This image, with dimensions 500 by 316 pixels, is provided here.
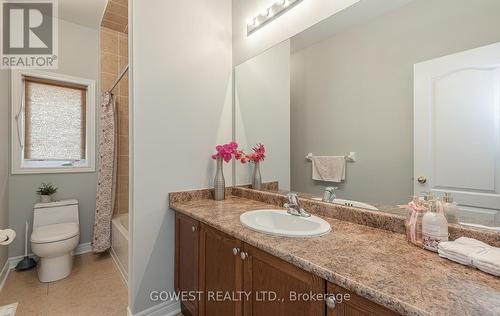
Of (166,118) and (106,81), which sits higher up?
(106,81)

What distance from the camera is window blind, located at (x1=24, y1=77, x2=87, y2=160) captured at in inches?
95.4

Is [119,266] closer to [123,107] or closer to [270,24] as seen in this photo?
[123,107]

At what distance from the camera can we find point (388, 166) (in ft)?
3.79

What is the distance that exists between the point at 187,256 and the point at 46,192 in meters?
1.95

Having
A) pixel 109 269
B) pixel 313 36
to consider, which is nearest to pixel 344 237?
pixel 313 36

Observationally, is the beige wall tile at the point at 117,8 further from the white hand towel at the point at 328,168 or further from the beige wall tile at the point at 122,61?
the white hand towel at the point at 328,168

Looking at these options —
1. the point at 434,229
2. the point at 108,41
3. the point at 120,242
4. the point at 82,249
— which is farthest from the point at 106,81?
the point at 434,229

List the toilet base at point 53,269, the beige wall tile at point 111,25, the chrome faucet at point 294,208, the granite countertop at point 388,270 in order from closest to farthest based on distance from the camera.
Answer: the granite countertop at point 388,270 → the chrome faucet at point 294,208 → the toilet base at point 53,269 → the beige wall tile at point 111,25

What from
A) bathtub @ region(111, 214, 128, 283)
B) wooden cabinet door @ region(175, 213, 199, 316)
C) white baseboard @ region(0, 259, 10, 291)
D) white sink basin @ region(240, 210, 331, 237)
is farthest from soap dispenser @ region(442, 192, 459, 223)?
white baseboard @ region(0, 259, 10, 291)

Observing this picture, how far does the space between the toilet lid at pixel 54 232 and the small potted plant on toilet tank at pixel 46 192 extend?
0.29m

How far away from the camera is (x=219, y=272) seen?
120cm

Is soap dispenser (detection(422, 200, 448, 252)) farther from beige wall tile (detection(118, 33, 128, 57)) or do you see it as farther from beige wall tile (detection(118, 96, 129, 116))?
beige wall tile (detection(118, 33, 128, 57))

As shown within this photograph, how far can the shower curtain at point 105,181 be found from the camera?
2430 millimetres

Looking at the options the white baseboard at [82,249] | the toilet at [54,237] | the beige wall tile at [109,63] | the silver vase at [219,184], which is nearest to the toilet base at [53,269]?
the toilet at [54,237]
